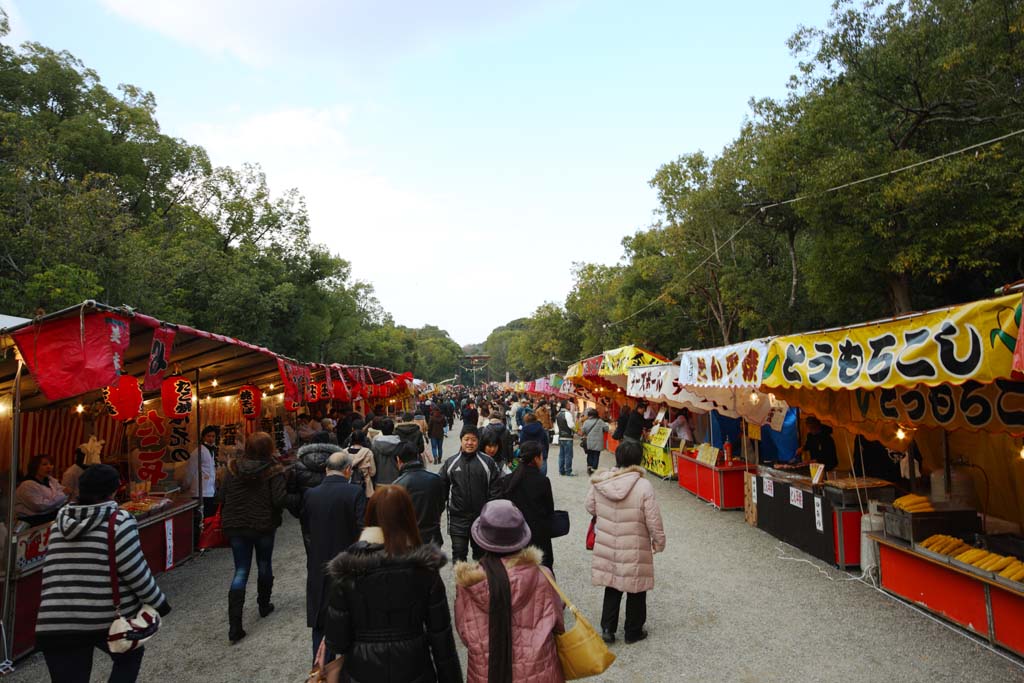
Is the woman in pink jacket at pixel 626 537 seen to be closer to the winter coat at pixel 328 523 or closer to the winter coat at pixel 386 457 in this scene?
the winter coat at pixel 328 523

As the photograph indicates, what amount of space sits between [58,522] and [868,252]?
20.1 metres

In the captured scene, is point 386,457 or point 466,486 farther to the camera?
point 386,457

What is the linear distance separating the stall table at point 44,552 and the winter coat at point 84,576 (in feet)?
3.64

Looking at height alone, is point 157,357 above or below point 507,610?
above

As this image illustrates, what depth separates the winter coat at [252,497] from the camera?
5.13 meters

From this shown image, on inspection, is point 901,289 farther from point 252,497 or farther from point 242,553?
point 242,553

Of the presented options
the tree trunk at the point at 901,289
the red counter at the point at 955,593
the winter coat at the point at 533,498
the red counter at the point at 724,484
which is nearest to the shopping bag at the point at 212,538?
the winter coat at the point at 533,498

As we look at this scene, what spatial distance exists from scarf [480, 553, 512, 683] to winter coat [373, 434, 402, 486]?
364cm

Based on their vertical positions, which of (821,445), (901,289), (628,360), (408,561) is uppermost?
(901,289)

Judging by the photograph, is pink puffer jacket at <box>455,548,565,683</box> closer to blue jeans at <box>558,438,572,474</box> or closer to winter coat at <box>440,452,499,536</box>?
winter coat at <box>440,452,499,536</box>

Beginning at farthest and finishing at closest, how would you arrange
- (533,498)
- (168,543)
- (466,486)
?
(168,543) < (466,486) < (533,498)

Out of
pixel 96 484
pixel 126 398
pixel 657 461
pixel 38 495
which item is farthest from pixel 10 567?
pixel 657 461

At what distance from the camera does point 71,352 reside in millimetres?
4652

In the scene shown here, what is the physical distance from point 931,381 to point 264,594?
610 cm
